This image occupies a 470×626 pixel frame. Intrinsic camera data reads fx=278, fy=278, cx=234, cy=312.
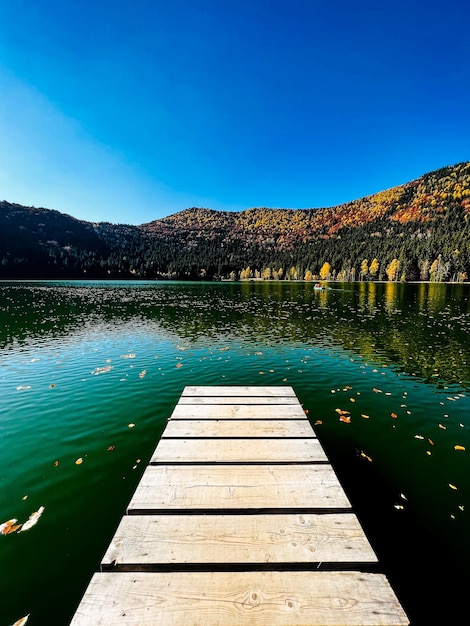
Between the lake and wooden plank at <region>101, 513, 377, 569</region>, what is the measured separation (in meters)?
2.14

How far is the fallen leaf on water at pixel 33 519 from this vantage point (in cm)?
565

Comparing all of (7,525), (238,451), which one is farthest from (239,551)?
(7,525)

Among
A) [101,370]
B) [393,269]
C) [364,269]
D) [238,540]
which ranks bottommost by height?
[101,370]

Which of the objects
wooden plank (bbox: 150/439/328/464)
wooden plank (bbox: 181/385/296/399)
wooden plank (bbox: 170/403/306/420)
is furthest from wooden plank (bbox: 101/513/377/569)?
wooden plank (bbox: 181/385/296/399)

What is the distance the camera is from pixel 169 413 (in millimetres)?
10680

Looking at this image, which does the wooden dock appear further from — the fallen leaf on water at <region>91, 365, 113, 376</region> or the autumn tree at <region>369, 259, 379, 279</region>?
the autumn tree at <region>369, 259, 379, 279</region>

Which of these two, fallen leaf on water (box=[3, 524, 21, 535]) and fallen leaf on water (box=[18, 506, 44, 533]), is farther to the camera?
fallen leaf on water (box=[18, 506, 44, 533])

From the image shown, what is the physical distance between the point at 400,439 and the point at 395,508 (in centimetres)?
332

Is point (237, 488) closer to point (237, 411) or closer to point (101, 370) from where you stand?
point (237, 411)

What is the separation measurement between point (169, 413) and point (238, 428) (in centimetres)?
488

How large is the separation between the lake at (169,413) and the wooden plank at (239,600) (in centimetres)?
237

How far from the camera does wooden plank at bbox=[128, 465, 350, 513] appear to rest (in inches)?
165

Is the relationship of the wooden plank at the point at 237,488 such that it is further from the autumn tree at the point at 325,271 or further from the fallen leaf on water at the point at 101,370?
the autumn tree at the point at 325,271

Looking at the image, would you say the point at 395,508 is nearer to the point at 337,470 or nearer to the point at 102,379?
the point at 337,470
